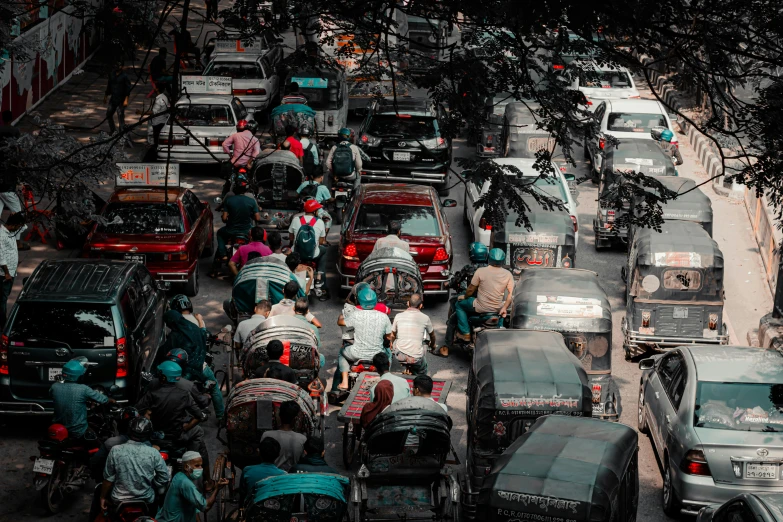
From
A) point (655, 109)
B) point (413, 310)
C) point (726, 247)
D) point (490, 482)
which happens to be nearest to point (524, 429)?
point (490, 482)

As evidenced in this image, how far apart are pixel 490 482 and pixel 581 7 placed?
3942 mm

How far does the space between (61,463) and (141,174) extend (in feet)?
23.1

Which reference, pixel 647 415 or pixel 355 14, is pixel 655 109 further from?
pixel 355 14

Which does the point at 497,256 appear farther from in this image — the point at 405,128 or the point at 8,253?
the point at 405,128

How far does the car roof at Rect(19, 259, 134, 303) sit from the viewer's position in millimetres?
13164

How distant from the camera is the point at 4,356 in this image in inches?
514

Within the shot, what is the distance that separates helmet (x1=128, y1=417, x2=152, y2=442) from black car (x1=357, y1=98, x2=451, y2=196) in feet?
42.4

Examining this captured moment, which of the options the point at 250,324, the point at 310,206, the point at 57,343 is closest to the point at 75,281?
the point at 57,343

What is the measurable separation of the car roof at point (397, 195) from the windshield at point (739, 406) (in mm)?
7472

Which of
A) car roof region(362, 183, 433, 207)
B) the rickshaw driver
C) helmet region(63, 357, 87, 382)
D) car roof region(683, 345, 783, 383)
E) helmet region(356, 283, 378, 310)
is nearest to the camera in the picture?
helmet region(63, 357, 87, 382)

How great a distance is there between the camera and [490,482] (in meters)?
9.57

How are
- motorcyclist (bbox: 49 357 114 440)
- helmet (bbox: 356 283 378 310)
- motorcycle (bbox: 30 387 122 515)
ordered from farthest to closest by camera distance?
helmet (bbox: 356 283 378 310) → motorcyclist (bbox: 49 357 114 440) → motorcycle (bbox: 30 387 122 515)

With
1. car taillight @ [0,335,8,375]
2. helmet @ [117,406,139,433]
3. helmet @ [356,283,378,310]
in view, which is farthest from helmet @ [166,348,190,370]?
helmet @ [356,283,378,310]

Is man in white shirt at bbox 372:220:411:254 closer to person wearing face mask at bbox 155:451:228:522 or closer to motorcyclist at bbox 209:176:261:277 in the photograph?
motorcyclist at bbox 209:176:261:277
